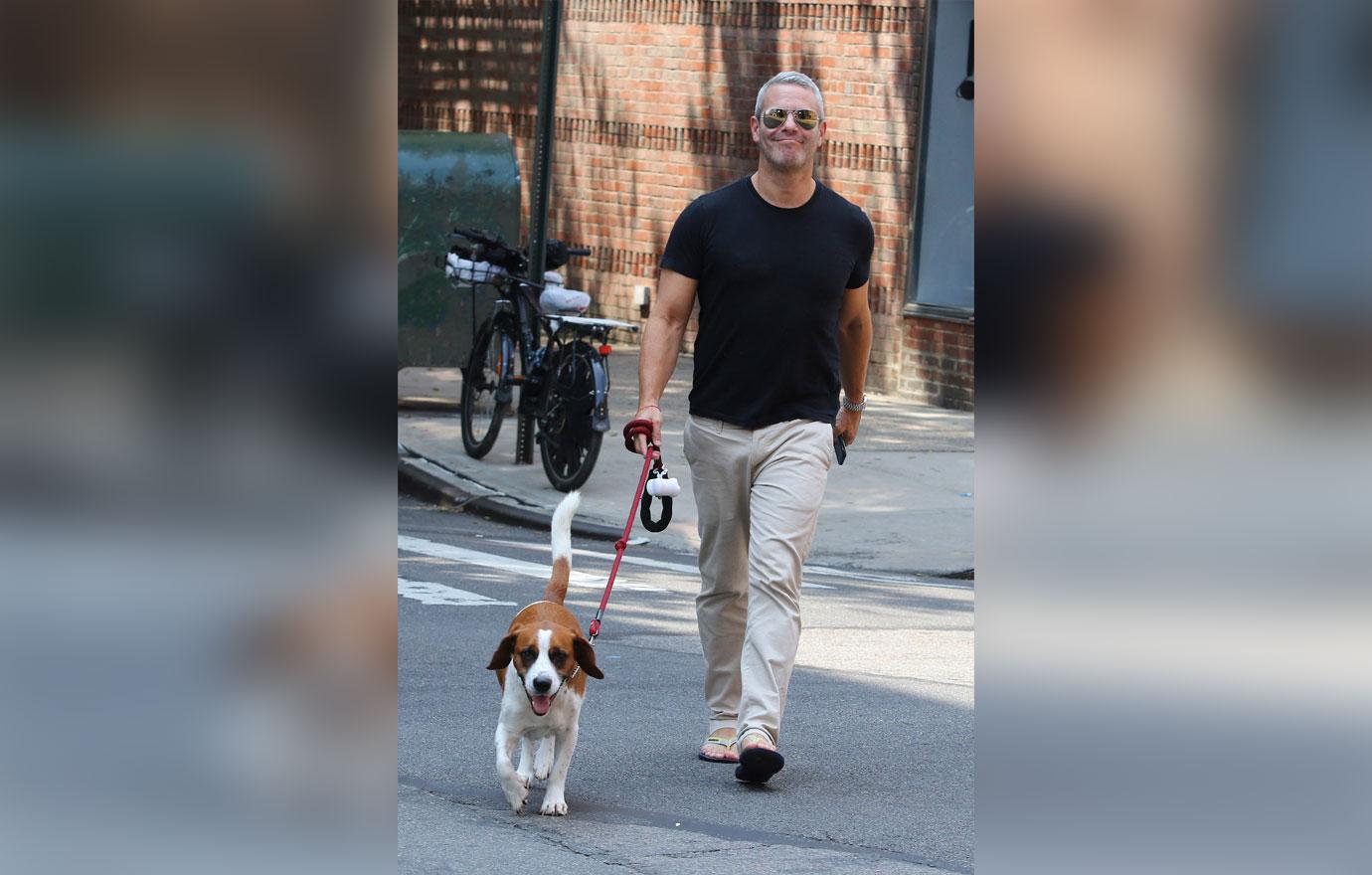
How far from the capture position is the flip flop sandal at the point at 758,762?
5875 millimetres

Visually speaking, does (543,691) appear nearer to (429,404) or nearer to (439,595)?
(439,595)

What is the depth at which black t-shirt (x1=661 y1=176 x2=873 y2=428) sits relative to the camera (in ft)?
19.8

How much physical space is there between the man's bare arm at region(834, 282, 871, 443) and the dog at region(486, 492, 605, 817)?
4.28 feet

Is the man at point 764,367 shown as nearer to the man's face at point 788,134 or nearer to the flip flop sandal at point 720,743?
the man's face at point 788,134

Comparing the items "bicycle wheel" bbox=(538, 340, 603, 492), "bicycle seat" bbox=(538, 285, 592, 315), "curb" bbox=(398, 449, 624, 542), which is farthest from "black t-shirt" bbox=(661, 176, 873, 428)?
"bicycle seat" bbox=(538, 285, 592, 315)

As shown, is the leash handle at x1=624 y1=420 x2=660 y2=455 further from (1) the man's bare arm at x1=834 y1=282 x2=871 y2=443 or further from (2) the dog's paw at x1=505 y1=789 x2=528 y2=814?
(2) the dog's paw at x1=505 y1=789 x2=528 y2=814

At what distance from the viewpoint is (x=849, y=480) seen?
13.9 metres

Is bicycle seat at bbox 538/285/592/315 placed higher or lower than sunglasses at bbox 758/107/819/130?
lower

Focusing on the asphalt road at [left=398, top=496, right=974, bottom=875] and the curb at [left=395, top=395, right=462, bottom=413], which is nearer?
the asphalt road at [left=398, top=496, right=974, bottom=875]
